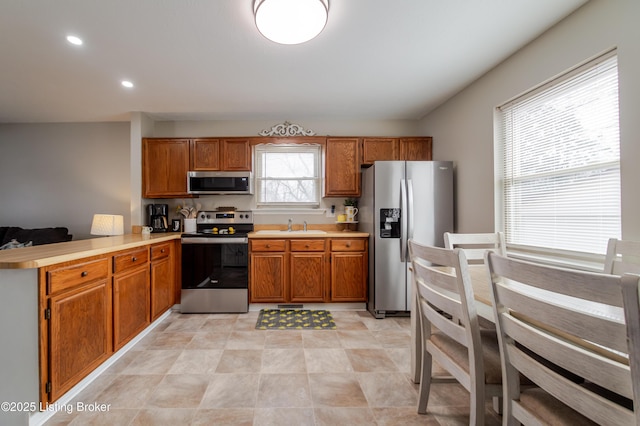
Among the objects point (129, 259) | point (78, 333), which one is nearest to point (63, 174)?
point (129, 259)

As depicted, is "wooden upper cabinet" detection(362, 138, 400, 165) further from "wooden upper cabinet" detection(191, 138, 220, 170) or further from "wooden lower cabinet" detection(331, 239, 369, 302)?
"wooden upper cabinet" detection(191, 138, 220, 170)

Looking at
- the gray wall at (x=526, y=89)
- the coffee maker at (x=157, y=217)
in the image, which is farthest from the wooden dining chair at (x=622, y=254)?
the coffee maker at (x=157, y=217)

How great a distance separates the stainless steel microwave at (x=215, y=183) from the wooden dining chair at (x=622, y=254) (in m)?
3.33

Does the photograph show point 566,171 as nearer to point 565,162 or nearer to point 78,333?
point 565,162

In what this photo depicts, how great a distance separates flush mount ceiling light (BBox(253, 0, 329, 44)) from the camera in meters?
1.65

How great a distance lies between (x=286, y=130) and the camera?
382cm

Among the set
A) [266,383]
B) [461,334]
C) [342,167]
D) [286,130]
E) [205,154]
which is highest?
[286,130]

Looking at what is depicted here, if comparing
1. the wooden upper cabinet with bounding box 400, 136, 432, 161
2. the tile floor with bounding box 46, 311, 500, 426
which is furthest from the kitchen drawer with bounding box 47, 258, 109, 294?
the wooden upper cabinet with bounding box 400, 136, 432, 161

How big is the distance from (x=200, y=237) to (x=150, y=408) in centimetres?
187

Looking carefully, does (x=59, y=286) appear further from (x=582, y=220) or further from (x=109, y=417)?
(x=582, y=220)

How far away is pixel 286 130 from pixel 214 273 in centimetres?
208

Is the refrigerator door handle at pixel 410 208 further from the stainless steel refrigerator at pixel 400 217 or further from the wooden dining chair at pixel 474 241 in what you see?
the wooden dining chair at pixel 474 241

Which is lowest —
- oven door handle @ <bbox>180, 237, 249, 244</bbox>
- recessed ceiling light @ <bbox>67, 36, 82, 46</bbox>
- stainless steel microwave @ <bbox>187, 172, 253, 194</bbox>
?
oven door handle @ <bbox>180, 237, 249, 244</bbox>

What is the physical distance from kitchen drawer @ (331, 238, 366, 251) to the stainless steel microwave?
1351mm
